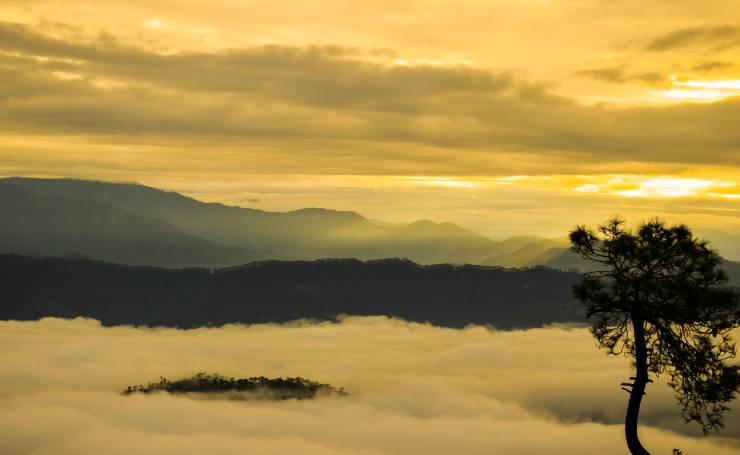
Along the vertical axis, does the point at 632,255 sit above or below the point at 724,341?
above

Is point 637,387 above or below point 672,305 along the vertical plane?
below

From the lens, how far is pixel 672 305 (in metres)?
49.0

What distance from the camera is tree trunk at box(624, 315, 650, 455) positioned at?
1896 inches

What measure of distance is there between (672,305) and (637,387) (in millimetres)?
5019

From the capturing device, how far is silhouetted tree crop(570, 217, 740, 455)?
49.0 m

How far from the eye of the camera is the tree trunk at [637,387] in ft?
158

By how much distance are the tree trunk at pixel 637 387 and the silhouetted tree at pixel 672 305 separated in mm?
56

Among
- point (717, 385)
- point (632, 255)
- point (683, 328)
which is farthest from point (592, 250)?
point (717, 385)

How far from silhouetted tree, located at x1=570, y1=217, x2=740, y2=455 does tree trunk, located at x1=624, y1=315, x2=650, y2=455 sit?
2.2 inches

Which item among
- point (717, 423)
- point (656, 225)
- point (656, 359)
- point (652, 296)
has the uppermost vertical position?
point (656, 225)

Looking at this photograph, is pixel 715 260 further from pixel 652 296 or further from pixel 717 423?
pixel 717 423

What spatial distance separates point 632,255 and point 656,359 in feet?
20.3

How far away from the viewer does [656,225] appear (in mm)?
50094

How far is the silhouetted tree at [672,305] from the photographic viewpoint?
49.0 meters
